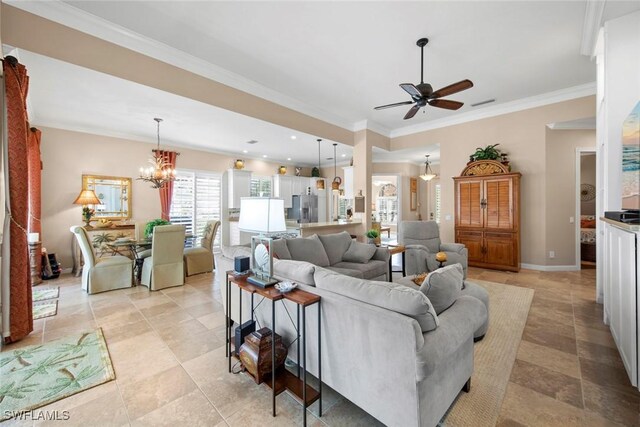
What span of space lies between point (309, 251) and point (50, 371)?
263cm

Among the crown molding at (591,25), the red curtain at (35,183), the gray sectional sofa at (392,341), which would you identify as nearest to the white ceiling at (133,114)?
the red curtain at (35,183)

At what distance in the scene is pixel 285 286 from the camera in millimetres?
1854

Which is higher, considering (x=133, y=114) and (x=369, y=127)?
(x=369, y=127)

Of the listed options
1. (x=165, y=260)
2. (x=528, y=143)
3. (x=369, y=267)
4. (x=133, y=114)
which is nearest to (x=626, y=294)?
(x=369, y=267)

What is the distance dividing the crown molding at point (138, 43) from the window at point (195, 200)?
12.1ft

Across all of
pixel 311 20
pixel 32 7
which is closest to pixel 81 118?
pixel 32 7

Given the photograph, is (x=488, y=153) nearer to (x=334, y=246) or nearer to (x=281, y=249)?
(x=334, y=246)

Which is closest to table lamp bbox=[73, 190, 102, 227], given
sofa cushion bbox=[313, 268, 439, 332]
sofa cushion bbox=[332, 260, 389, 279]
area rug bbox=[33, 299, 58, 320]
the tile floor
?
area rug bbox=[33, 299, 58, 320]

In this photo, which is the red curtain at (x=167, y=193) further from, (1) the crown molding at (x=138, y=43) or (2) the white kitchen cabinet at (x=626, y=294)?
(2) the white kitchen cabinet at (x=626, y=294)

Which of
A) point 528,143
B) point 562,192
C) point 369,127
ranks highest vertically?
point 369,127

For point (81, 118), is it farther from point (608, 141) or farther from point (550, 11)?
point (608, 141)

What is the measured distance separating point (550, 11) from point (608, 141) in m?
1.51

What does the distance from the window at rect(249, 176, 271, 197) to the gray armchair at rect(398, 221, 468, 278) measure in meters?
4.99

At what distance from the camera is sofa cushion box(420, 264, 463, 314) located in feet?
5.62
